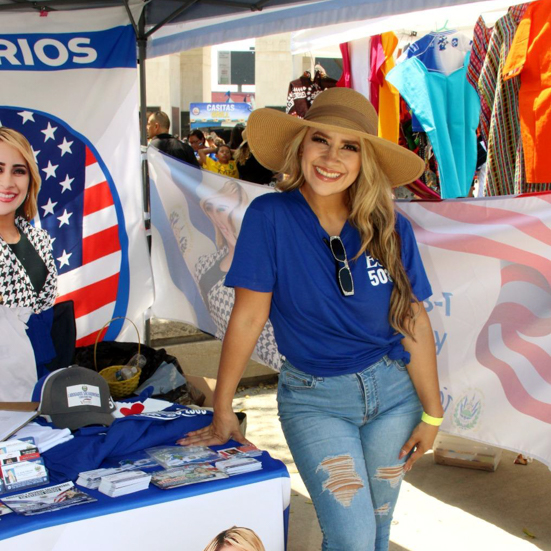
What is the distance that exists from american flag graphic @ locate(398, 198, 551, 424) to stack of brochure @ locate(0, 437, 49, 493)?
1.83m

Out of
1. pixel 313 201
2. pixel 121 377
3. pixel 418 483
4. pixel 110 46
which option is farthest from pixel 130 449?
pixel 110 46

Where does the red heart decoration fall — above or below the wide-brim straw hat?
below

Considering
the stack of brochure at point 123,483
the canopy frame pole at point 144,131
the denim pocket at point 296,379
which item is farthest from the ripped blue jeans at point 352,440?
the canopy frame pole at point 144,131

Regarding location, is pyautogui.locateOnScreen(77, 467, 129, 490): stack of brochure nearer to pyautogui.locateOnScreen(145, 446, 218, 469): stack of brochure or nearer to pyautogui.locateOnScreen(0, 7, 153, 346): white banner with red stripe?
Result: pyautogui.locateOnScreen(145, 446, 218, 469): stack of brochure

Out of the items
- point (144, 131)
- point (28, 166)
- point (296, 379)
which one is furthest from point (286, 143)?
point (144, 131)

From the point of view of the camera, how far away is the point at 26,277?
3.53 metres

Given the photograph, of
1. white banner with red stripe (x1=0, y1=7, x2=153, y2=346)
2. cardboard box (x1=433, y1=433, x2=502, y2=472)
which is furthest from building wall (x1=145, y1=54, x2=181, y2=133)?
cardboard box (x1=433, y1=433, x2=502, y2=472)

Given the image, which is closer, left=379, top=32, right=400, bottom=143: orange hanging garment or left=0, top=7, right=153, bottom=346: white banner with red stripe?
left=0, top=7, right=153, bottom=346: white banner with red stripe

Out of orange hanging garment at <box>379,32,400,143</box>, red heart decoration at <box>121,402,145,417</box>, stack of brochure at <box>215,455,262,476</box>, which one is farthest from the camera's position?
orange hanging garment at <box>379,32,400,143</box>

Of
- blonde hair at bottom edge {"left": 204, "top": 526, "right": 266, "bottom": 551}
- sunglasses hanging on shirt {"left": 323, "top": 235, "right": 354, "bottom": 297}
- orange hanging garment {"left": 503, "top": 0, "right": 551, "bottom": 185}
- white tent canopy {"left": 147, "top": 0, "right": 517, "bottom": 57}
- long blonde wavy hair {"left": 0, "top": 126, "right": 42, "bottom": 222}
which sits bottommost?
blonde hair at bottom edge {"left": 204, "top": 526, "right": 266, "bottom": 551}

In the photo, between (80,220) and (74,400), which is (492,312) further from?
(80,220)

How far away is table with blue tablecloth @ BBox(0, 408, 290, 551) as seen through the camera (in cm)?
166

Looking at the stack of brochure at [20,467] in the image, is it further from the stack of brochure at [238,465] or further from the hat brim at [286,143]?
the hat brim at [286,143]

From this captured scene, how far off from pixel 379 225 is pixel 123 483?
1.04 m
